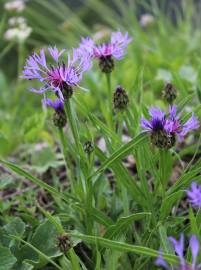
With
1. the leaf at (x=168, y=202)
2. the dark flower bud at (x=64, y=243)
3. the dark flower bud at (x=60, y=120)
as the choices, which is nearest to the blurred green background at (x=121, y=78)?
the dark flower bud at (x=60, y=120)

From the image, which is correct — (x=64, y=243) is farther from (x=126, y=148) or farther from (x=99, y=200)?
(x=99, y=200)

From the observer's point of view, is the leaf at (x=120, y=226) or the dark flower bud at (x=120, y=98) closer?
the leaf at (x=120, y=226)

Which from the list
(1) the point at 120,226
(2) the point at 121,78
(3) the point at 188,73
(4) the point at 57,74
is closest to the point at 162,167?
(1) the point at 120,226

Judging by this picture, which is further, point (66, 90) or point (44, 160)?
point (44, 160)

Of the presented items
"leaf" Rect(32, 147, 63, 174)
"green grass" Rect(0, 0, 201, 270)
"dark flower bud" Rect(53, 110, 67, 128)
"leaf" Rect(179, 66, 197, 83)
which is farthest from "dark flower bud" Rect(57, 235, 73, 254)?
"leaf" Rect(179, 66, 197, 83)

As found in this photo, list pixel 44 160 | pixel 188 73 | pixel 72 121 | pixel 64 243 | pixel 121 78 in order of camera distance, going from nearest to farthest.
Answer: pixel 64 243, pixel 72 121, pixel 44 160, pixel 188 73, pixel 121 78

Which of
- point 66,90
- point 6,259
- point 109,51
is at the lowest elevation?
point 6,259

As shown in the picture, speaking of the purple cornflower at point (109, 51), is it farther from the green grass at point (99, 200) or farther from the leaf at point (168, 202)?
the leaf at point (168, 202)

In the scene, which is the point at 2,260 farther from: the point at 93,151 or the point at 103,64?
the point at 103,64

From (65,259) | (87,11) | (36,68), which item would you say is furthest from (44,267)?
(87,11)
